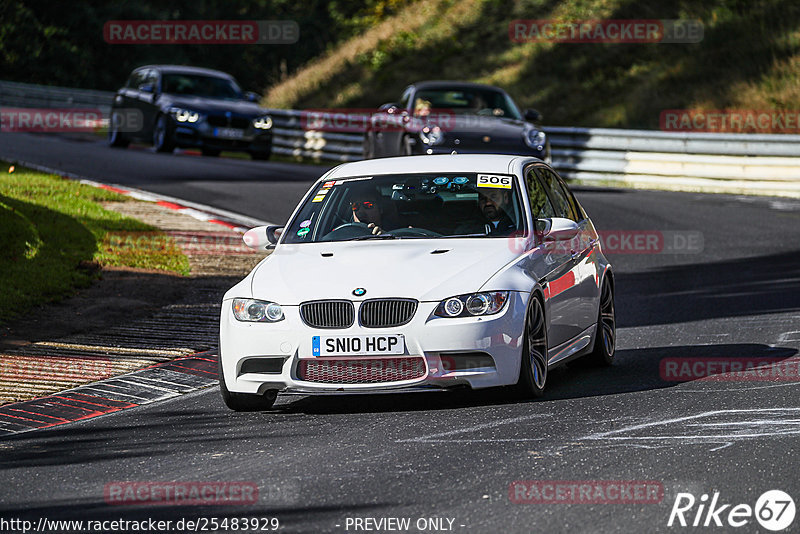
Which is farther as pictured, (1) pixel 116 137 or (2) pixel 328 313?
(1) pixel 116 137

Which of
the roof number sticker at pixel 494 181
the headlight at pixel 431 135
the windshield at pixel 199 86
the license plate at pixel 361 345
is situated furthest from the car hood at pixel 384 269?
the windshield at pixel 199 86

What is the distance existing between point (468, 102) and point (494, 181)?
1206cm

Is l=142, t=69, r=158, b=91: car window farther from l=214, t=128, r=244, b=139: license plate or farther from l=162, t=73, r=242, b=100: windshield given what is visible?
l=214, t=128, r=244, b=139: license plate

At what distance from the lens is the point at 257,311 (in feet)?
27.2

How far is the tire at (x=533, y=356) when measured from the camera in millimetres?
8250

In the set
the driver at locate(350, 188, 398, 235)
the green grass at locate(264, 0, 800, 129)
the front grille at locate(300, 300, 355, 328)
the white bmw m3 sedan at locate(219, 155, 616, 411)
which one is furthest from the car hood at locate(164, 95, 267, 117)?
the front grille at locate(300, 300, 355, 328)

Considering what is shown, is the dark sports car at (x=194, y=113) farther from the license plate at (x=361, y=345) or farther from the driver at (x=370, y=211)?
the license plate at (x=361, y=345)

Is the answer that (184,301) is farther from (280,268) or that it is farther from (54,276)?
(280,268)

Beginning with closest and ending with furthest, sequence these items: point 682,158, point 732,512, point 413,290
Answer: point 732,512 → point 413,290 → point 682,158

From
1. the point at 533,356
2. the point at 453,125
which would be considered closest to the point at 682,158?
the point at 453,125

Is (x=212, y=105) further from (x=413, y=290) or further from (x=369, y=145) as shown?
(x=413, y=290)

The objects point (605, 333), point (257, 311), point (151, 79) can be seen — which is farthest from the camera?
point (151, 79)

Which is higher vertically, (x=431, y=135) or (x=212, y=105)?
(x=212, y=105)

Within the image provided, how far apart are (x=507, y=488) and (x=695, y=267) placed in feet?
31.8
